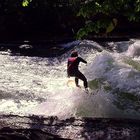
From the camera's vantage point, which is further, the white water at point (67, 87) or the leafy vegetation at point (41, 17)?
the leafy vegetation at point (41, 17)

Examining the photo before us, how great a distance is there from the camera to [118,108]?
12.8 metres

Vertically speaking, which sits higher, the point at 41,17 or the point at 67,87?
the point at 41,17

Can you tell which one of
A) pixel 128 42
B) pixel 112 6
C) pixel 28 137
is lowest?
pixel 128 42

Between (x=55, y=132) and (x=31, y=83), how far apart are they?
754cm

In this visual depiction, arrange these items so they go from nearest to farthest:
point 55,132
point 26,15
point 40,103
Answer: point 55,132 → point 40,103 → point 26,15

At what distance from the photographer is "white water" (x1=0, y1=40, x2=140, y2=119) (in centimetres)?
1290

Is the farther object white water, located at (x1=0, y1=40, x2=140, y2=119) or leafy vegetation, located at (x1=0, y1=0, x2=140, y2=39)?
leafy vegetation, located at (x1=0, y1=0, x2=140, y2=39)

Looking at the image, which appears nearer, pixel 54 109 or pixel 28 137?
pixel 28 137

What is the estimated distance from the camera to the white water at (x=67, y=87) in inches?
508

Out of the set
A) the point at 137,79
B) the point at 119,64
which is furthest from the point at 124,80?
the point at 119,64

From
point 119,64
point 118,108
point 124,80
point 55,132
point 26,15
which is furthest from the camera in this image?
point 26,15

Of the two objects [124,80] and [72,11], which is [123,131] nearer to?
[124,80]

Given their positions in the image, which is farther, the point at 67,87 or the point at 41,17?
the point at 41,17

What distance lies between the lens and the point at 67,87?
642 inches
